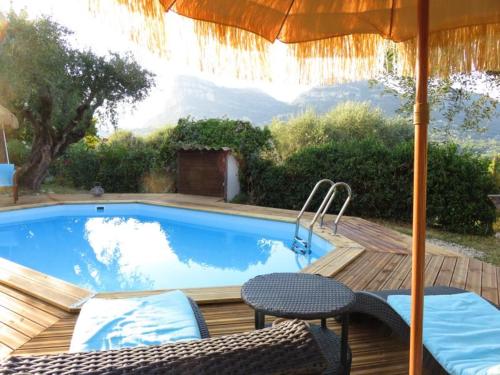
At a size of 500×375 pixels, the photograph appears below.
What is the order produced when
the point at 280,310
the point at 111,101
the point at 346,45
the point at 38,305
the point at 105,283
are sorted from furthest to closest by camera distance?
the point at 111,101
the point at 105,283
the point at 38,305
the point at 346,45
the point at 280,310

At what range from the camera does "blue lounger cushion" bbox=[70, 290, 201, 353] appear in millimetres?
1975

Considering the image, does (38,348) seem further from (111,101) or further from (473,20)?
(111,101)

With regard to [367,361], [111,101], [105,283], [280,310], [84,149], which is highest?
[111,101]

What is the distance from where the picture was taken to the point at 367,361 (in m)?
2.55

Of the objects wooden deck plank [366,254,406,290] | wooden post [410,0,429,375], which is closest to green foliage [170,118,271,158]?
wooden deck plank [366,254,406,290]

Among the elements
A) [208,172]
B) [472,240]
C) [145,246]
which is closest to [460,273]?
[472,240]

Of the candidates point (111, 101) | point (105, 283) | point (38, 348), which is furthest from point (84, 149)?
point (38, 348)

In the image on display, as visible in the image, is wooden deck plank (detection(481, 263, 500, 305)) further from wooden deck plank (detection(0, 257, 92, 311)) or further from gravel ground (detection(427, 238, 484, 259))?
wooden deck plank (detection(0, 257, 92, 311))

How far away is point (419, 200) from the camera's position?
1.49 metres

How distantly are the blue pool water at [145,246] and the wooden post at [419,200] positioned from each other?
169 inches

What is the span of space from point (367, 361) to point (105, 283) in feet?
13.6

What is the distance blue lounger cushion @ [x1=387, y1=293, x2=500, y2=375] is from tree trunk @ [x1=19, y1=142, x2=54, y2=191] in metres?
11.6

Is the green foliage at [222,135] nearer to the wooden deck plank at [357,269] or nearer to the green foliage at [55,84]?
the green foliage at [55,84]

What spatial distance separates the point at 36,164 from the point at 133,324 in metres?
11.1
